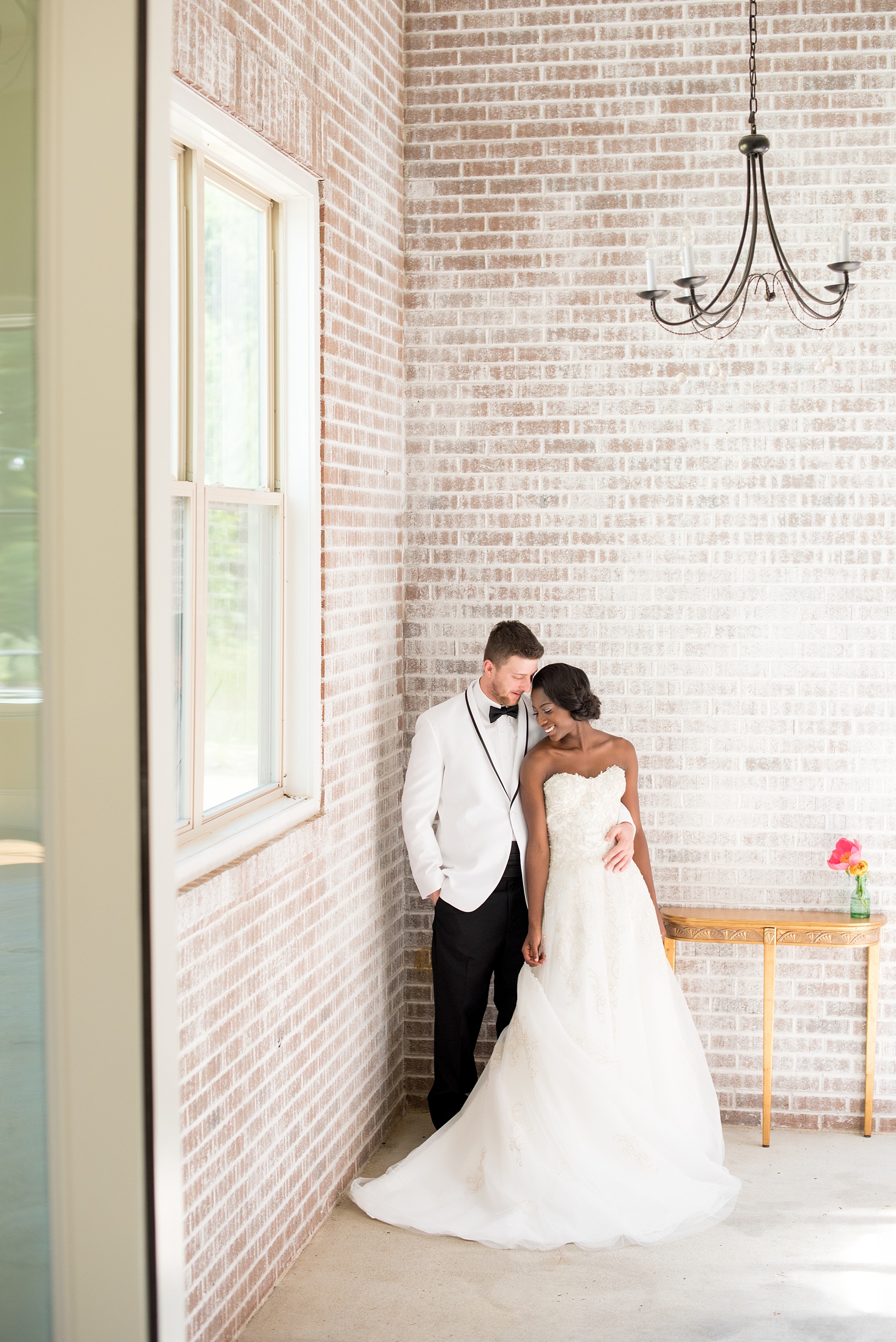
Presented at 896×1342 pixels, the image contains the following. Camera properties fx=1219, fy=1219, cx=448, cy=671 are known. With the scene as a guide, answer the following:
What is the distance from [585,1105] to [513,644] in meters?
1.37

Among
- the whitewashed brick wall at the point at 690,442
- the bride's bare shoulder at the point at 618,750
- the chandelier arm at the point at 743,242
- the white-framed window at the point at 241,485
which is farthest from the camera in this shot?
the whitewashed brick wall at the point at 690,442

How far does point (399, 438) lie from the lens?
438 cm

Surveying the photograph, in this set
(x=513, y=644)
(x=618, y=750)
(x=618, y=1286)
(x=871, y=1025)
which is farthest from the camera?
(x=871, y=1025)

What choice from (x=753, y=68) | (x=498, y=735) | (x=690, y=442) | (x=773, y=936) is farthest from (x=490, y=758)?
(x=753, y=68)

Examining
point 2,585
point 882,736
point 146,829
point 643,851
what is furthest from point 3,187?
point 882,736

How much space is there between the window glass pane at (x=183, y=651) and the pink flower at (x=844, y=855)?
7.97ft

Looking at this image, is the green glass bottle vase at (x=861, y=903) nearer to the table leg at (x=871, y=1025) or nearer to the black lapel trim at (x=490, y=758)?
the table leg at (x=871, y=1025)

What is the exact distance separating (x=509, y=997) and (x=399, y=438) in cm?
199

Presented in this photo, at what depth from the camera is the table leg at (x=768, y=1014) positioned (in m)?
4.11

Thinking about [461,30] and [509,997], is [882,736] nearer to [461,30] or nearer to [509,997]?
[509,997]

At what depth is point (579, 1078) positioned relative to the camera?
3.52 m

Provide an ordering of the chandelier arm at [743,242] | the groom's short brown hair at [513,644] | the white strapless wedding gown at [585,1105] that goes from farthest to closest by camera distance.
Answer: the groom's short brown hair at [513,644]
the white strapless wedding gown at [585,1105]
the chandelier arm at [743,242]

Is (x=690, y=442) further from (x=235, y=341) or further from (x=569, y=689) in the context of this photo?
(x=235, y=341)

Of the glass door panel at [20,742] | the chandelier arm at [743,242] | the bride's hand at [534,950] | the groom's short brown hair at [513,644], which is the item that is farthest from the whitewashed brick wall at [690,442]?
the glass door panel at [20,742]
